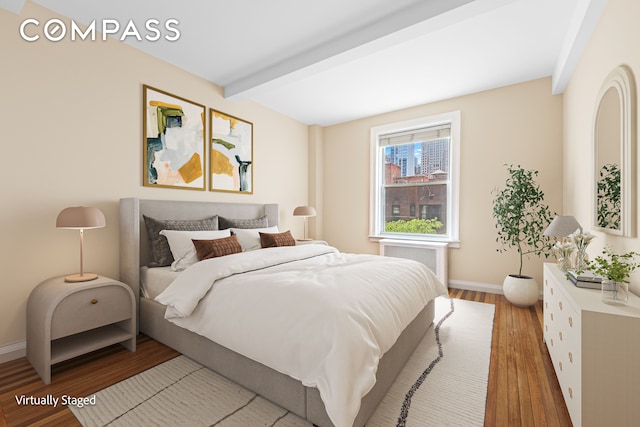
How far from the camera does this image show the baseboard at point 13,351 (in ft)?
7.05

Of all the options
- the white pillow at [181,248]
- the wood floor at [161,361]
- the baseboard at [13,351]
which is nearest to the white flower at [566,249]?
the wood floor at [161,361]

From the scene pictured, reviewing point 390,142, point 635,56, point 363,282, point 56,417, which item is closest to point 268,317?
point 363,282

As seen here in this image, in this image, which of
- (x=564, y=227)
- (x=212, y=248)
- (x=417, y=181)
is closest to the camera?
(x=564, y=227)

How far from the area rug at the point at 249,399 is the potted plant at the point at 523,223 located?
54.6 inches

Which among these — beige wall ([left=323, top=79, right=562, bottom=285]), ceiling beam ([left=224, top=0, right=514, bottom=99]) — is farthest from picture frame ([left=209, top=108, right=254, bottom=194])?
beige wall ([left=323, top=79, right=562, bottom=285])

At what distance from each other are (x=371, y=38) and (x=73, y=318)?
3278mm

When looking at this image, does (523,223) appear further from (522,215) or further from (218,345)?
(218,345)

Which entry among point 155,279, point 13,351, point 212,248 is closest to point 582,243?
point 212,248

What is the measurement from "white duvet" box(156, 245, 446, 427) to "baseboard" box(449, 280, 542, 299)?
1962 mm

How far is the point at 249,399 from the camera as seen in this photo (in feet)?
5.67

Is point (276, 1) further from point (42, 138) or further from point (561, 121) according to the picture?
point (561, 121)

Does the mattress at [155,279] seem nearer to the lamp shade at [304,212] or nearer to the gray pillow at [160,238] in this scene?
the gray pillow at [160,238]

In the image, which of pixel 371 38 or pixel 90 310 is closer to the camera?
pixel 90 310

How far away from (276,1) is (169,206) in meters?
2.23
